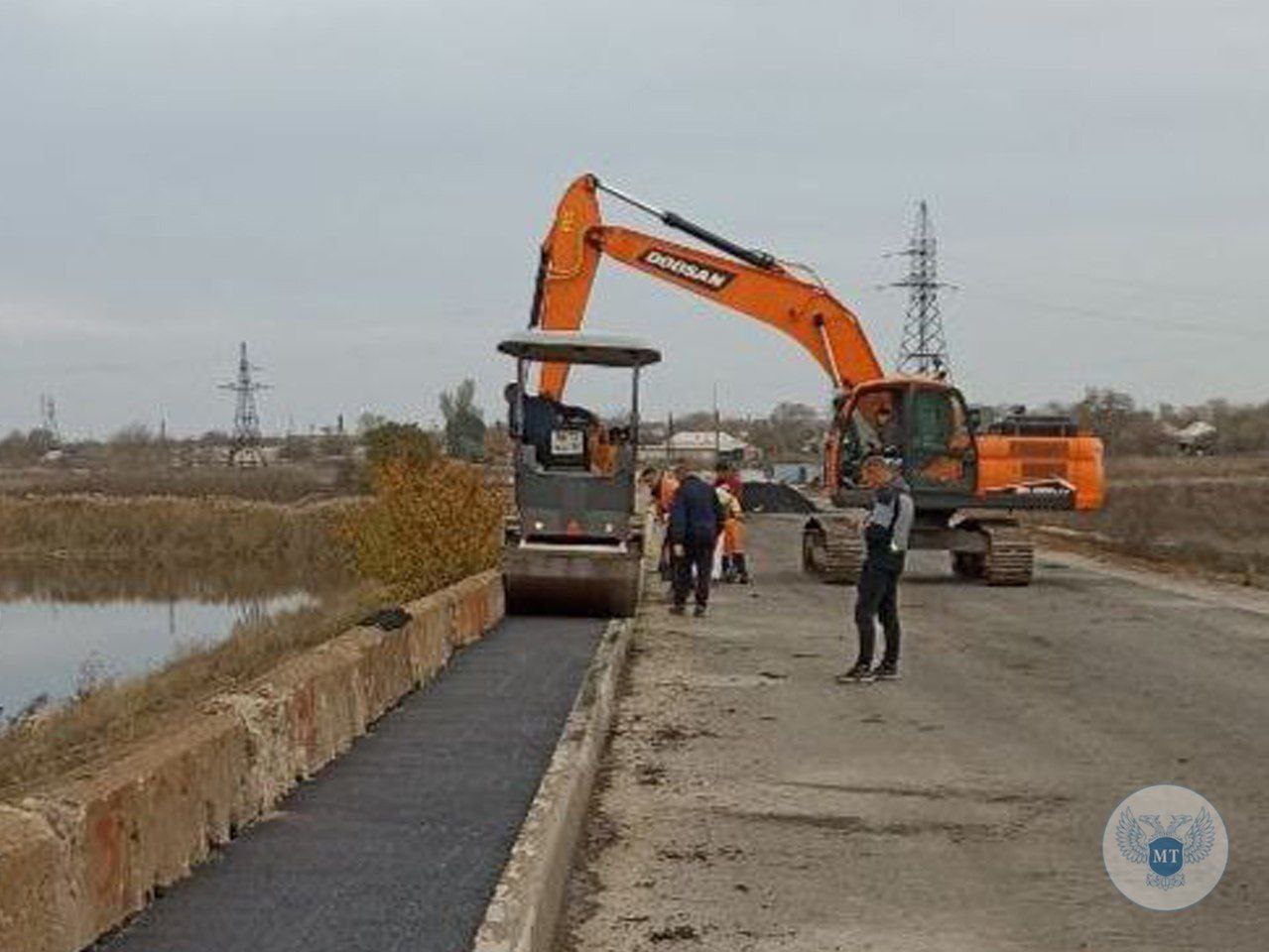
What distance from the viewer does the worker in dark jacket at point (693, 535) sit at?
63.8 ft

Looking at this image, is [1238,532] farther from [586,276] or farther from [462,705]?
[462,705]

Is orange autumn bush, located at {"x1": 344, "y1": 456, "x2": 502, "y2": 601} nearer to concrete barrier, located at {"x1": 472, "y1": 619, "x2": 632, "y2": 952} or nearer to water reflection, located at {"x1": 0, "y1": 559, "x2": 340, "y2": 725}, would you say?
water reflection, located at {"x1": 0, "y1": 559, "x2": 340, "y2": 725}

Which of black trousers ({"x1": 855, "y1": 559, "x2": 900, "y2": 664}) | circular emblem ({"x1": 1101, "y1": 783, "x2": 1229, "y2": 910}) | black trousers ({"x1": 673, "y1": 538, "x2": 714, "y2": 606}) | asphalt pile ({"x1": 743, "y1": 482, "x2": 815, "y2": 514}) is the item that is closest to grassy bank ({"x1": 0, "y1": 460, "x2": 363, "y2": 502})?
asphalt pile ({"x1": 743, "y1": 482, "x2": 815, "y2": 514})

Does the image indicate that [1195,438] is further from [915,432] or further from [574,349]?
[574,349]

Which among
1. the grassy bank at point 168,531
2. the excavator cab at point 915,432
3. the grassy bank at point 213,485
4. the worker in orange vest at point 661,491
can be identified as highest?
the excavator cab at point 915,432

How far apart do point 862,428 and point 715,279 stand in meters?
3.39

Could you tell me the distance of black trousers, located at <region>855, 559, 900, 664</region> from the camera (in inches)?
558

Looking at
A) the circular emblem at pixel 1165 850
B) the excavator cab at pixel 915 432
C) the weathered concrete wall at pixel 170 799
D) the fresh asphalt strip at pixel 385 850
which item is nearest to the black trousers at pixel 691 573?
the excavator cab at pixel 915 432

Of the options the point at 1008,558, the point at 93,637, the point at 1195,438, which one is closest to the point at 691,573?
the point at 1008,558

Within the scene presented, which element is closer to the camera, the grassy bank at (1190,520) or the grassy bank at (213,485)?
the grassy bank at (1190,520)

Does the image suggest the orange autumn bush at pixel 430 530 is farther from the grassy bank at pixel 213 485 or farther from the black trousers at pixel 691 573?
the grassy bank at pixel 213 485

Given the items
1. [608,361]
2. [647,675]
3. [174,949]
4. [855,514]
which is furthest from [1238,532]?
[174,949]

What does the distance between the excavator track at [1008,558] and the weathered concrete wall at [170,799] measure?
1622 cm

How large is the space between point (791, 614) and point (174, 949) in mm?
15626
